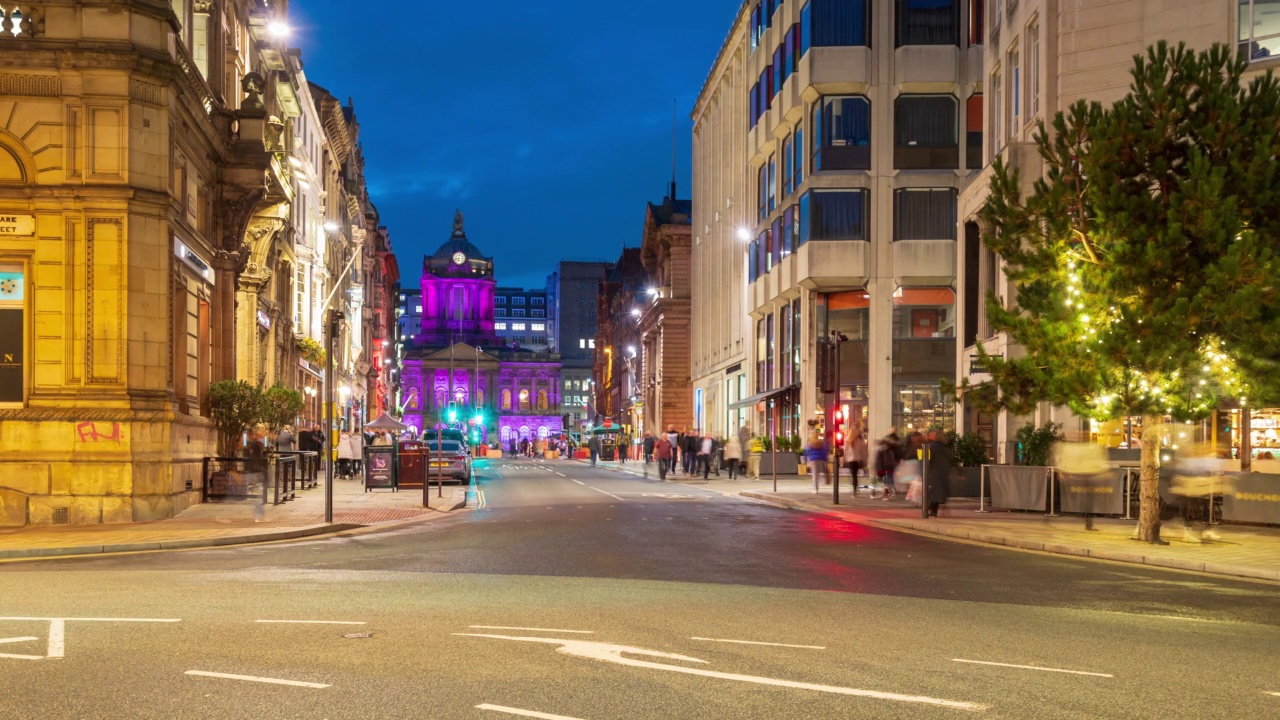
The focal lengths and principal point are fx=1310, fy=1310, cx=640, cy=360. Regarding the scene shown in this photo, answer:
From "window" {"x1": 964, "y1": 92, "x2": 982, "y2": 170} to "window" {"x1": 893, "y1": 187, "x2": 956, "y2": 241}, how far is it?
1308 millimetres

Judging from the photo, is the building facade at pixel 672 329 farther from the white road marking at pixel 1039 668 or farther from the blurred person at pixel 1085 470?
the white road marking at pixel 1039 668

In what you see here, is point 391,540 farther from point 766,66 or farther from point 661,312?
point 661,312

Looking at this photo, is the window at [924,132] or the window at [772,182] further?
the window at [772,182]

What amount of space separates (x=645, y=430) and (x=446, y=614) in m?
86.3

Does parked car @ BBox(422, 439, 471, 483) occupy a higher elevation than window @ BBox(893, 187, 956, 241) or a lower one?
lower

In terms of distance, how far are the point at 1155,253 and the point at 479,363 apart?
532 feet

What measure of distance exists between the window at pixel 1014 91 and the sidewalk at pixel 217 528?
662 inches

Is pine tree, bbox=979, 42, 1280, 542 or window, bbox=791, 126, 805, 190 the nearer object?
pine tree, bbox=979, 42, 1280, 542

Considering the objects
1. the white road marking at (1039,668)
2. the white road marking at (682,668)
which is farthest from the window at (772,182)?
the white road marking at (1039,668)

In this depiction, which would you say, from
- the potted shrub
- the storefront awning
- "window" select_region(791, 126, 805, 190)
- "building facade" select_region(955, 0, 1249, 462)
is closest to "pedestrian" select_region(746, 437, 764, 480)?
the storefront awning

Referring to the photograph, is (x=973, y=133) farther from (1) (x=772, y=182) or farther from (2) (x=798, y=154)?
(1) (x=772, y=182)

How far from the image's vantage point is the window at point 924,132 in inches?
1903

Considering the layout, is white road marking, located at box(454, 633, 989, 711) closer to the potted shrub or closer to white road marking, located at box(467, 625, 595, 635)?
white road marking, located at box(467, 625, 595, 635)

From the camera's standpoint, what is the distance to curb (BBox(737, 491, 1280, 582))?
1548 cm
